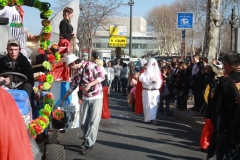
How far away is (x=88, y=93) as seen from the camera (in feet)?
25.9

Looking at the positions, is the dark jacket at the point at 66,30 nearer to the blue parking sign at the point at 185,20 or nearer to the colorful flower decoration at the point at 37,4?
the colorful flower decoration at the point at 37,4

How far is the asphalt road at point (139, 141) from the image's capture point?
804 cm

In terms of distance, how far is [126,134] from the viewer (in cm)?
1023

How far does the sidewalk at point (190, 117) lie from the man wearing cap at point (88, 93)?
13.0 ft

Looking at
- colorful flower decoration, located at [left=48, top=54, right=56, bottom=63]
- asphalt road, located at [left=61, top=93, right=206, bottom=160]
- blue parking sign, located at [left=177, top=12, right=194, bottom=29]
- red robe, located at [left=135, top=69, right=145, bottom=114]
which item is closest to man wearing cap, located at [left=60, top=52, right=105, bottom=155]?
asphalt road, located at [left=61, top=93, right=206, bottom=160]

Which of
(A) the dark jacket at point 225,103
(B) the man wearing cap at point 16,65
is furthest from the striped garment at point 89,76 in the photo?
(A) the dark jacket at point 225,103

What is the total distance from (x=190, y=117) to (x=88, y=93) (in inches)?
204

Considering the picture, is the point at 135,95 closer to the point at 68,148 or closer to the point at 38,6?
the point at 68,148

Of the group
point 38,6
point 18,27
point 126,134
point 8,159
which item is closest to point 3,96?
point 8,159

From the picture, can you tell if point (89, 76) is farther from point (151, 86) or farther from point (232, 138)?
point (151, 86)

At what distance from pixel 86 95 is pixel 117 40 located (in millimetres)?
19090

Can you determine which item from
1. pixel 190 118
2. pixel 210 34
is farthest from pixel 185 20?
pixel 190 118

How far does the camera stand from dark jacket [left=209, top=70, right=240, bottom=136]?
515 cm

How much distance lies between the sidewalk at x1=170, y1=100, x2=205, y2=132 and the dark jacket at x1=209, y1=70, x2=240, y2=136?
5808 millimetres
